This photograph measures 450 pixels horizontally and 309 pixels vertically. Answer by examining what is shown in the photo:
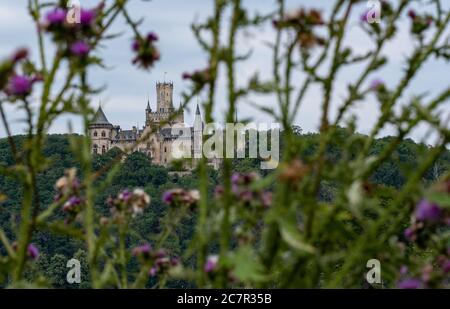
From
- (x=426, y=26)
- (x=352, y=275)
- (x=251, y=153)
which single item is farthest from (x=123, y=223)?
(x=426, y=26)

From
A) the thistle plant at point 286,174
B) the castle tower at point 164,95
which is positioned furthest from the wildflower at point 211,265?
the castle tower at point 164,95

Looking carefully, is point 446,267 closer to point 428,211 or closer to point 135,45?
point 428,211

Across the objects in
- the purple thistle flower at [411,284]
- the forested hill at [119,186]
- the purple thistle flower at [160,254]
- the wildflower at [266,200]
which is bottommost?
the forested hill at [119,186]

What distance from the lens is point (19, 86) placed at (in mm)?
3131

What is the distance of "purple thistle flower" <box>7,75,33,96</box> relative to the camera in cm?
313

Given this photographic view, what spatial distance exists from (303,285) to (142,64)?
89 centimetres

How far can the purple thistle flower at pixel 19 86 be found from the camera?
3133mm

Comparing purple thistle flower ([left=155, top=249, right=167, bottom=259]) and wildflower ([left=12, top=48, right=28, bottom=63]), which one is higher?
wildflower ([left=12, top=48, right=28, bottom=63])

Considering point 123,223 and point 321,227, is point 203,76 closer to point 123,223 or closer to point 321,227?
point 321,227

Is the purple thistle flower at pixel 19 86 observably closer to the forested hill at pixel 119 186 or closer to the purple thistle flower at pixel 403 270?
the purple thistle flower at pixel 403 270

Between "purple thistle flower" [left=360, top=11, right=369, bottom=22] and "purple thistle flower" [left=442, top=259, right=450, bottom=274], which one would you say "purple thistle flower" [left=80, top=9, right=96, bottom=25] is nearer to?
"purple thistle flower" [left=360, top=11, right=369, bottom=22]

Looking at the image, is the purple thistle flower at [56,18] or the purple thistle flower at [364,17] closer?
the purple thistle flower at [56,18]

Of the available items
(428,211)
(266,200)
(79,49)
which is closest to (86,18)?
(79,49)

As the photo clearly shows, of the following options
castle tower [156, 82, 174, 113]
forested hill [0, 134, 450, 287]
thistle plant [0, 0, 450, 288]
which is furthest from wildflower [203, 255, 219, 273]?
castle tower [156, 82, 174, 113]
